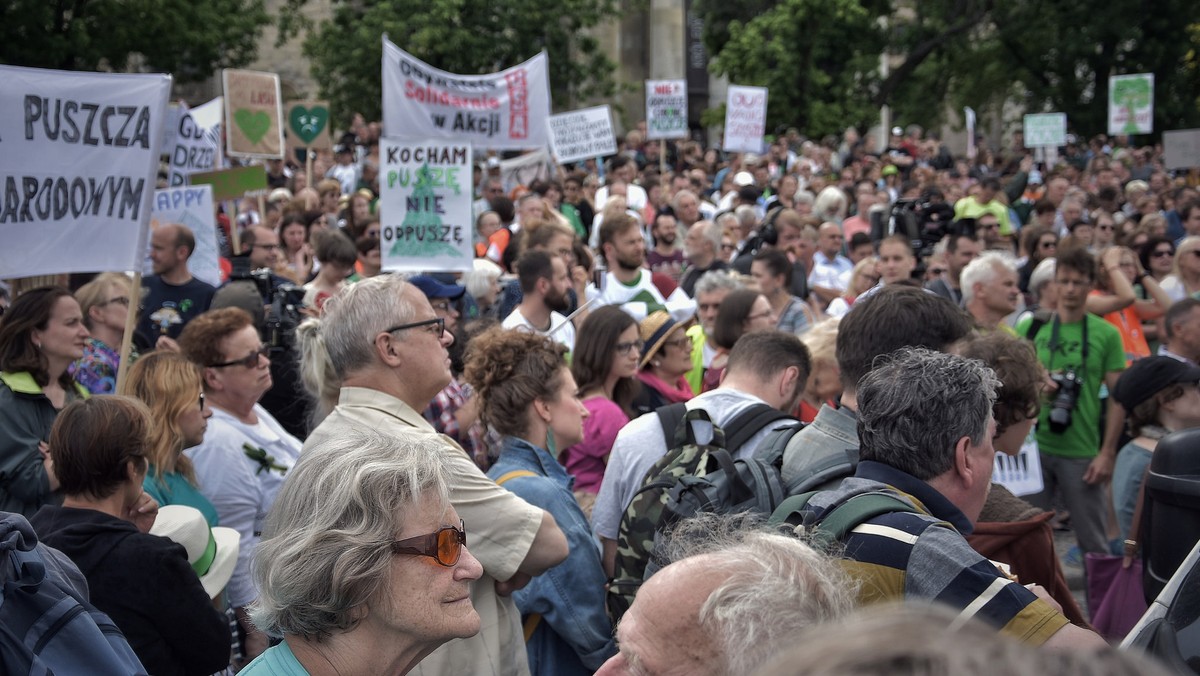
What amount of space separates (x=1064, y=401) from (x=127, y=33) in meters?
21.5

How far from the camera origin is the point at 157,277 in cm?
768

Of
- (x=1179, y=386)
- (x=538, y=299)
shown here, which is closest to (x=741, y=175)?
(x=538, y=299)

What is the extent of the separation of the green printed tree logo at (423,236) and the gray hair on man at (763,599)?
6.24 m

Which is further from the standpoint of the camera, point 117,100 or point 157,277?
point 157,277

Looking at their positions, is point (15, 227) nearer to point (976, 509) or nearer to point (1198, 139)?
point (976, 509)

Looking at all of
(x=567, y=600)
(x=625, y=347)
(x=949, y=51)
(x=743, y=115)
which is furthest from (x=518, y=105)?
(x=949, y=51)

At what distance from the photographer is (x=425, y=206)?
8078 millimetres

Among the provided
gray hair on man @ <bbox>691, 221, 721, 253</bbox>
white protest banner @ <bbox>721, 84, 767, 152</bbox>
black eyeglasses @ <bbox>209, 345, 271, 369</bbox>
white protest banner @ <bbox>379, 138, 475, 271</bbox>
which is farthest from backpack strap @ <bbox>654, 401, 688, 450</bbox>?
white protest banner @ <bbox>721, 84, 767, 152</bbox>

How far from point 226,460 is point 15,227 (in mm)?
1529

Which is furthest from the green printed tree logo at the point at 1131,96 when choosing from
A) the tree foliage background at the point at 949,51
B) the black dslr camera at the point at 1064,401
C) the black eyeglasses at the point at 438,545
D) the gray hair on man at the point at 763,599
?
the gray hair on man at the point at 763,599

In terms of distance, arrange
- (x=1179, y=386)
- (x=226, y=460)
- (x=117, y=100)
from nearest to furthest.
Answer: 1. (x=226, y=460)
2. (x=1179, y=386)
3. (x=117, y=100)

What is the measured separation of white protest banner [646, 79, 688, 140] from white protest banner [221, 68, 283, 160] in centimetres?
667

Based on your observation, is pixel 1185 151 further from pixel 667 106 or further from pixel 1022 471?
pixel 1022 471

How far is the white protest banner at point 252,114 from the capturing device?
12.4 meters
